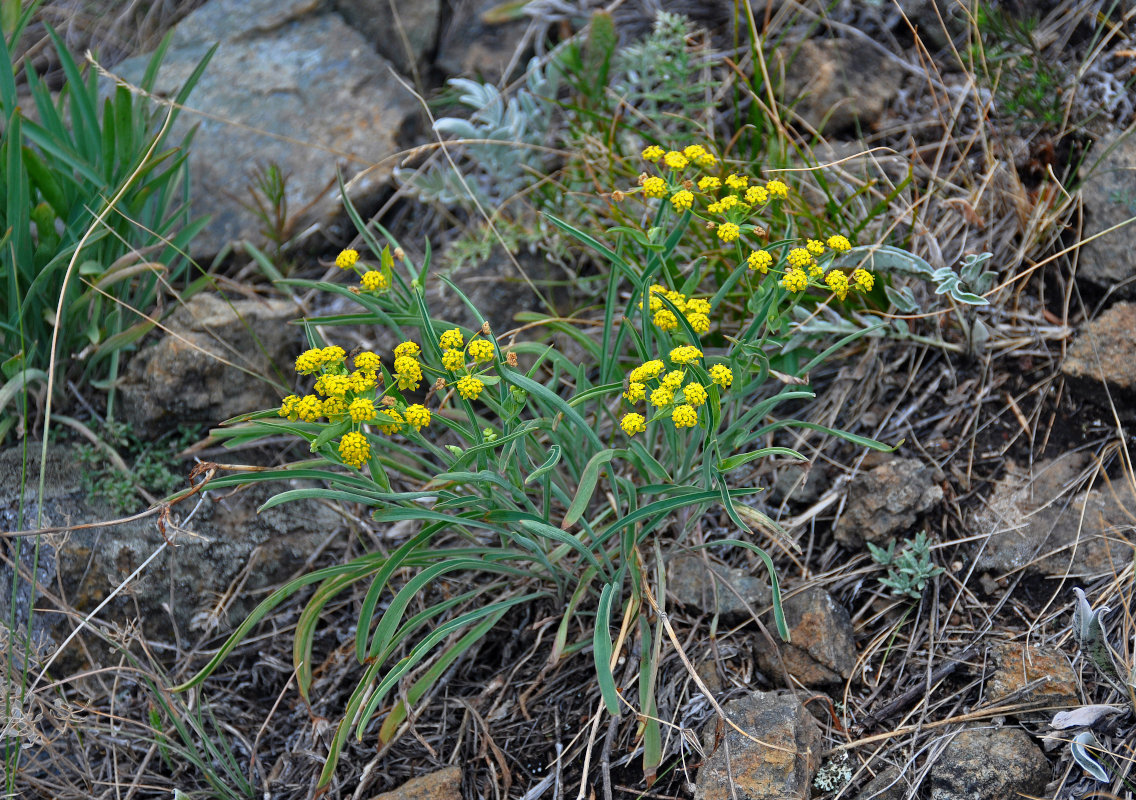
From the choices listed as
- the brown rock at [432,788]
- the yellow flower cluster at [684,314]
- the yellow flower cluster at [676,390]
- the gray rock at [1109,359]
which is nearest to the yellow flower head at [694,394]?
the yellow flower cluster at [676,390]

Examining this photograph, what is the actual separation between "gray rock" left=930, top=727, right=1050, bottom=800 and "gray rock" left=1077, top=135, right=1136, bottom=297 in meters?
1.22

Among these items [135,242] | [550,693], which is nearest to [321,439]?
[550,693]

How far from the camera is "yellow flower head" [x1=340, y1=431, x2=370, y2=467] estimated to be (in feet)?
4.53

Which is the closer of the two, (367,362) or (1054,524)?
(367,362)

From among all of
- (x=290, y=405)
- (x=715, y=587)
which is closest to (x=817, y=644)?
(x=715, y=587)

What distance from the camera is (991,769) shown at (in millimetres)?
1495

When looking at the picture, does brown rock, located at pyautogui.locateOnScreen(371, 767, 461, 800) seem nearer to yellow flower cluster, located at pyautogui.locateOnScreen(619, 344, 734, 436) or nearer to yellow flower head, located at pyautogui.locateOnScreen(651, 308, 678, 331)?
yellow flower cluster, located at pyautogui.locateOnScreen(619, 344, 734, 436)

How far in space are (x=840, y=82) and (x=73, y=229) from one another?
7.62ft

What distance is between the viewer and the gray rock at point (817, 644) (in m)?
1.75

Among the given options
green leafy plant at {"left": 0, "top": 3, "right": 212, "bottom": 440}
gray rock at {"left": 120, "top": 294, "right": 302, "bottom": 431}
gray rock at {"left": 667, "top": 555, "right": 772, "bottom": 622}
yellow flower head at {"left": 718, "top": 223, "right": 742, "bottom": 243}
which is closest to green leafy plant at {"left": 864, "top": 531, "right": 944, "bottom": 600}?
gray rock at {"left": 667, "top": 555, "right": 772, "bottom": 622}

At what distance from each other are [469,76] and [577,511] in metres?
2.20

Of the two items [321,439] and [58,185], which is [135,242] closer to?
[58,185]

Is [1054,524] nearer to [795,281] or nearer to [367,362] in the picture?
[795,281]

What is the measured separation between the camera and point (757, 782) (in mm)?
1550
